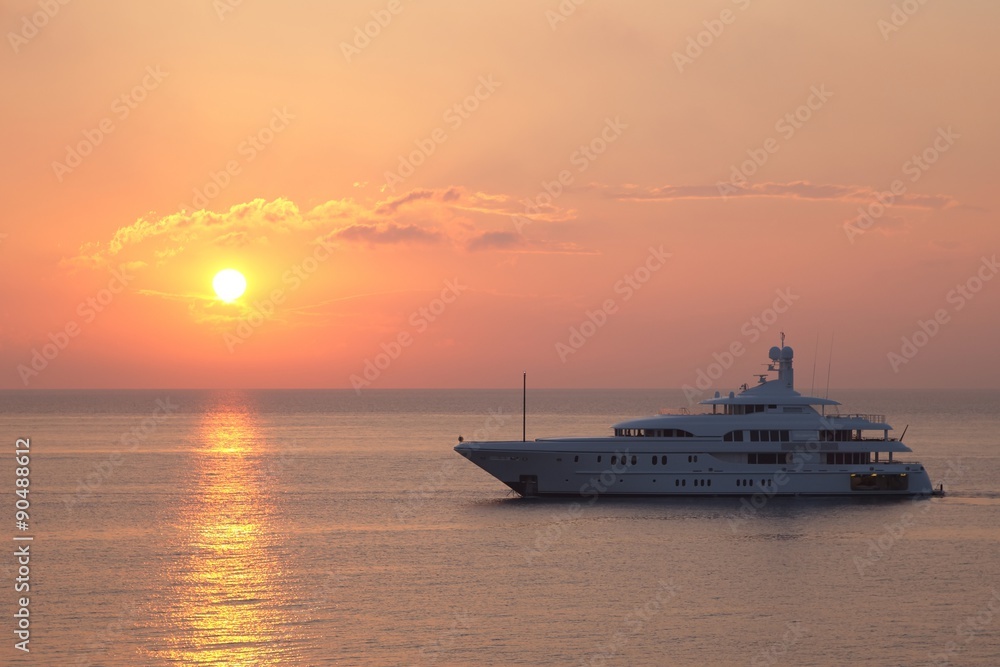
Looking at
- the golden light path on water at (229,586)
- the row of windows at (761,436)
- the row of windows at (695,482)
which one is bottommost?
the golden light path on water at (229,586)

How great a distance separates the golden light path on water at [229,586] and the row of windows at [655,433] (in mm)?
21877

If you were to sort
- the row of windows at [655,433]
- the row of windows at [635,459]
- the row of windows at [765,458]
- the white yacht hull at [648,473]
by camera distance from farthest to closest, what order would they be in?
the row of windows at [765,458] < the row of windows at [655,433] < the white yacht hull at [648,473] < the row of windows at [635,459]

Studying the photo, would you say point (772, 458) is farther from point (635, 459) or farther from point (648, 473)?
point (635, 459)

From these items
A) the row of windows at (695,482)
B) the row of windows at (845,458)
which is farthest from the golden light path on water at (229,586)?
the row of windows at (845,458)

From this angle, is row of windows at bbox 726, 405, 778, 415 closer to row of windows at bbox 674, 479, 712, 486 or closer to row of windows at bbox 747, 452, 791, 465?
row of windows at bbox 747, 452, 791, 465

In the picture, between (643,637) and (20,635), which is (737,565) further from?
(20,635)

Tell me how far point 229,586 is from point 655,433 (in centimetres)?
3274

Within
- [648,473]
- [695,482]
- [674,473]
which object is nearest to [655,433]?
[648,473]

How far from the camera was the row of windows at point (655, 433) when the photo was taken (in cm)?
7331

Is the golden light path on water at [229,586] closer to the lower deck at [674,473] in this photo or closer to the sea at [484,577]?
the sea at [484,577]

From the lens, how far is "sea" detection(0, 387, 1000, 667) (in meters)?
39.6

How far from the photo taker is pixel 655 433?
73.6 metres

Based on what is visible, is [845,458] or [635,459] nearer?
[635,459]

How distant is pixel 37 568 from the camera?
2035 inches
